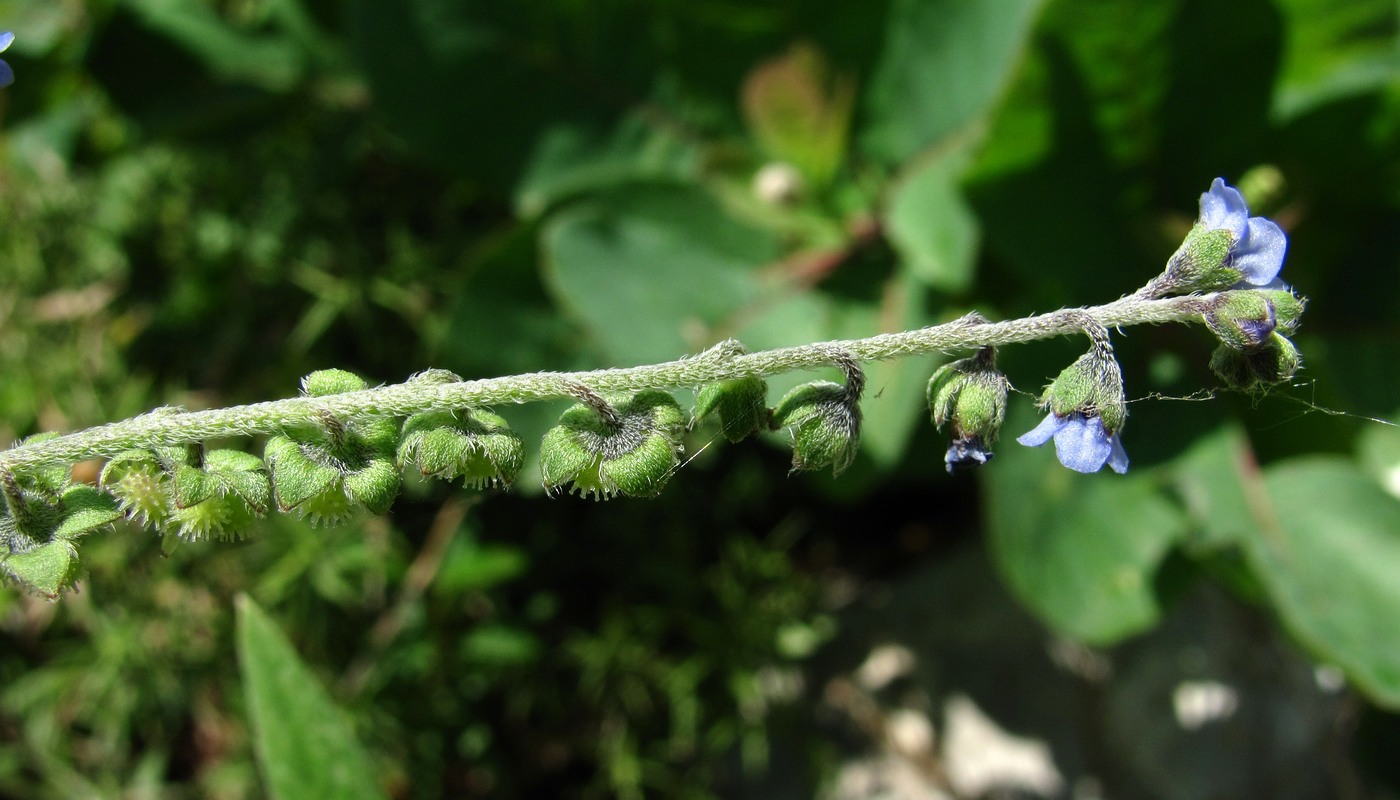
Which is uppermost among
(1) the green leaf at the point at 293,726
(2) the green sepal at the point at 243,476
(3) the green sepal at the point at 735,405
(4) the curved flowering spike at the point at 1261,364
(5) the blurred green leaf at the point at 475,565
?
(5) the blurred green leaf at the point at 475,565

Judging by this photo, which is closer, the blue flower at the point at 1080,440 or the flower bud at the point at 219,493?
the blue flower at the point at 1080,440

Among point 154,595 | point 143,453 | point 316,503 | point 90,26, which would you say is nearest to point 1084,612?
point 316,503

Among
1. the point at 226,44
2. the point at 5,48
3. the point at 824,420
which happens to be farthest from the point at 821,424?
the point at 226,44

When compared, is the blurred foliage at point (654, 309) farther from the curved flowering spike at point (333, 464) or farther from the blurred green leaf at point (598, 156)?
the curved flowering spike at point (333, 464)

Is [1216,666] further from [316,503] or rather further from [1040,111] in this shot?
[316,503]

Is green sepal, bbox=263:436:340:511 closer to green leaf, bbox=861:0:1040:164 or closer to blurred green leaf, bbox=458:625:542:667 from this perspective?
blurred green leaf, bbox=458:625:542:667

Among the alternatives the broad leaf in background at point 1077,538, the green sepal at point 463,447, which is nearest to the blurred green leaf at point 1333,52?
the broad leaf in background at point 1077,538

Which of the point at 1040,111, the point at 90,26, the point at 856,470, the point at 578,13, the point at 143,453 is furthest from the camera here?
the point at 90,26
